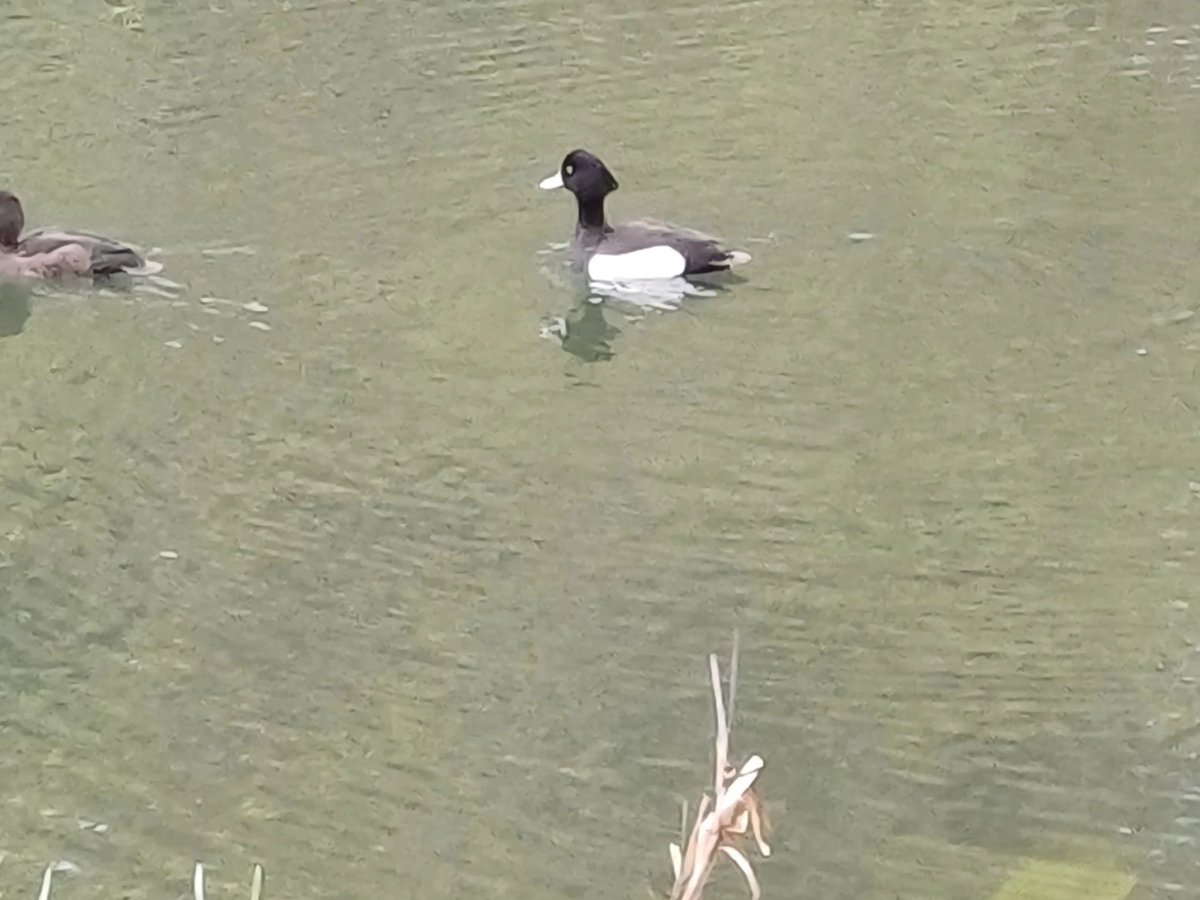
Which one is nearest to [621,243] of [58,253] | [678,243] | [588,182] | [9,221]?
[678,243]

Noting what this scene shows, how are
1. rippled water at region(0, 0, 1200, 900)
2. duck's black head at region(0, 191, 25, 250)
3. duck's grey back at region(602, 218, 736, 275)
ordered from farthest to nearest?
1. duck's black head at region(0, 191, 25, 250)
2. duck's grey back at region(602, 218, 736, 275)
3. rippled water at region(0, 0, 1200, 900)

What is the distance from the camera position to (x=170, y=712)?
20.7ft

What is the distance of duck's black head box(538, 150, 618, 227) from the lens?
365 inches

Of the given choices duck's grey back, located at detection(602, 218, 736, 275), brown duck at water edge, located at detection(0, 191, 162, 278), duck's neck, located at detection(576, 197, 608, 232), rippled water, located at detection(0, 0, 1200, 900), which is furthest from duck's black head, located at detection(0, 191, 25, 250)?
duck's grey back, located at detection(602, 218, 736, 275)

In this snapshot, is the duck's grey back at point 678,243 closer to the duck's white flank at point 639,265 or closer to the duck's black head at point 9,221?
the duck's white flank at point 639,265

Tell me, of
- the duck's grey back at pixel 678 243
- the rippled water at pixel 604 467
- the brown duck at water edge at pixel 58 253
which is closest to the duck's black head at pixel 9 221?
the brown duck at water edge at pixel 58 253

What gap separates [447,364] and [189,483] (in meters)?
1.16

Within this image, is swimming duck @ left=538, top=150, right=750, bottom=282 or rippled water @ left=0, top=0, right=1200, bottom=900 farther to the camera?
swimming duck @ left=538, top=150, right=750, bottom=282

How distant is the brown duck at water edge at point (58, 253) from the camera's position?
29.3 feet

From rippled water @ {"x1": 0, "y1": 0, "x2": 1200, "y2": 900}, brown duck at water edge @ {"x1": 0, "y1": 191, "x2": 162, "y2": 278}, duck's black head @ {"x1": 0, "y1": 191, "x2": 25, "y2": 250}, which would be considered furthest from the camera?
duck's black head @ {"x1": 0, "y1": 191, "x2": 25, "y2": 250}

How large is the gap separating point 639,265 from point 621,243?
130 millimetres

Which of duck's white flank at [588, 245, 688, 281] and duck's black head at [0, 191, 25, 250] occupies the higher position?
duck's black head at [0, 191, 25, 250]

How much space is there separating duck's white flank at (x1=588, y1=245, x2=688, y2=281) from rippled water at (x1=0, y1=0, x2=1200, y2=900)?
0.14 m

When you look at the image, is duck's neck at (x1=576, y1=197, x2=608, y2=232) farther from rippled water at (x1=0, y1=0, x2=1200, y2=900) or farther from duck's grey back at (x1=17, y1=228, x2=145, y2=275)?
duck's grey back at (x1=17, y1=228, x2=145, y2=275)
